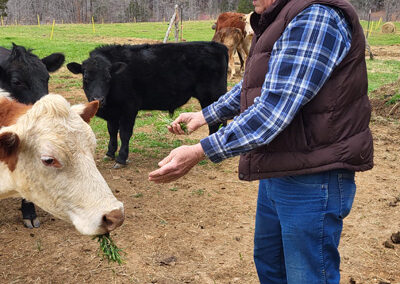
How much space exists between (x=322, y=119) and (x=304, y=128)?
9cm

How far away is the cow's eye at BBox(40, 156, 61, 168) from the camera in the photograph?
226 cm

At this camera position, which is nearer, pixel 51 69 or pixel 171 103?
pixel 51 69

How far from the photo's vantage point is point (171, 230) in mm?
4055

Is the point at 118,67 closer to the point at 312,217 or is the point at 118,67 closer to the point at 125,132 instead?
the point at 125,132

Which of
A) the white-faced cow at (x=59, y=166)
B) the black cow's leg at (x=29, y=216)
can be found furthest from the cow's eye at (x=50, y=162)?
the black cow's leg at (x=29, y=216)

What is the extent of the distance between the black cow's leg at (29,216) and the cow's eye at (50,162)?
2002 mm

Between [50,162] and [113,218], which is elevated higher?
[50,162]

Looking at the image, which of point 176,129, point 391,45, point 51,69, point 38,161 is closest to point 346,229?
point 176,129

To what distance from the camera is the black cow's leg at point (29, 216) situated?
4.04 m

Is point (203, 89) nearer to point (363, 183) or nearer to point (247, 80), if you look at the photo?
point (363, 183)

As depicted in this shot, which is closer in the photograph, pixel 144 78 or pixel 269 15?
pixel 269 15

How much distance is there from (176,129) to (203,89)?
411 cm

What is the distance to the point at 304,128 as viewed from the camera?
5.83 feet

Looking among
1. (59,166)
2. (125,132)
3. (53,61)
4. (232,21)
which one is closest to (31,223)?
(59,166)
